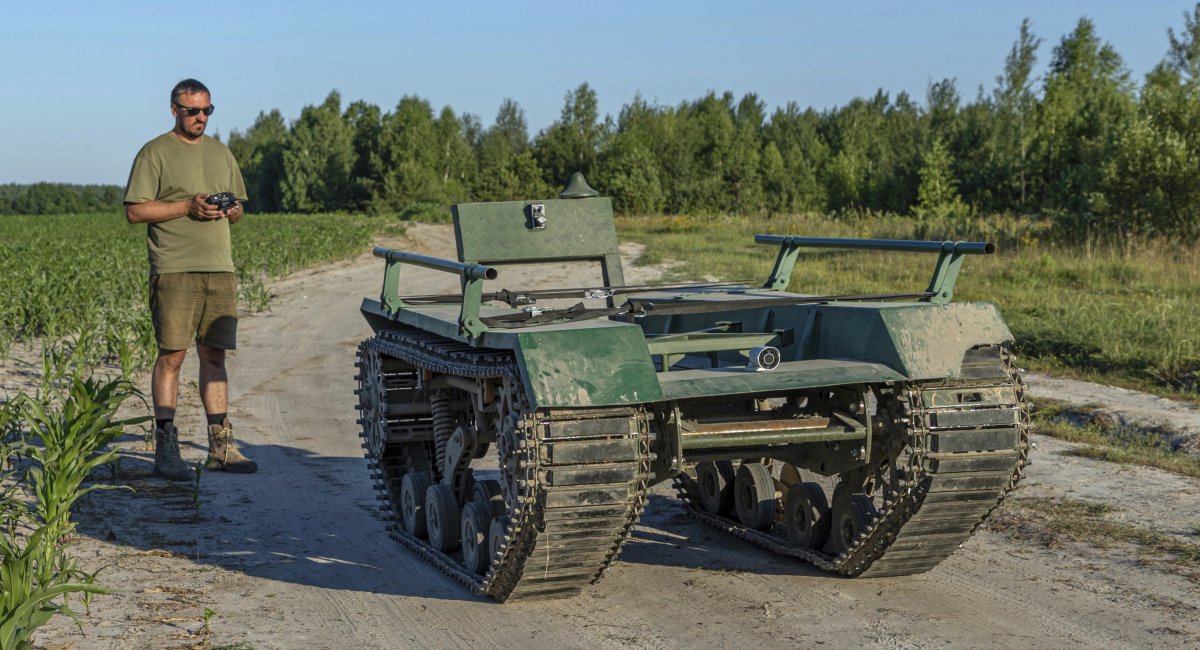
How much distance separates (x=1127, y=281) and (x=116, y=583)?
14.4 meters

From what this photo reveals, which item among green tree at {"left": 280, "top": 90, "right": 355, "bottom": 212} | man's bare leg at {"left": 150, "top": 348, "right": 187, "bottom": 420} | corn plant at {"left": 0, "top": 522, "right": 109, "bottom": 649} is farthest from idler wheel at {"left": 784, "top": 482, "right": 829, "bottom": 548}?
green tree at {"left": 280, "top": 90, "right": 355, "bottom": 212}

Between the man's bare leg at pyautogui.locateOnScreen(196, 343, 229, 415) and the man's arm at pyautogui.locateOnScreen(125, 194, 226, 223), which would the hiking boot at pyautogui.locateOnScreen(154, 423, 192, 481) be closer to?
the man's bare leg at pyautogui.locateOnScreen(196, 343, 229, 415)

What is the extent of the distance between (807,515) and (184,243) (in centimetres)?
403

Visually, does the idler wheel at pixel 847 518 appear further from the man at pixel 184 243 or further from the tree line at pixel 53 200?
the tree line at pixel 53 200

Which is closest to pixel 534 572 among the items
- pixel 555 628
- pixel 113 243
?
pixel 555 628

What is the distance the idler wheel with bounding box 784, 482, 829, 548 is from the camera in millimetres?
6105

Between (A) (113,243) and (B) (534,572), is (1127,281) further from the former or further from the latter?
(A) (113,243)

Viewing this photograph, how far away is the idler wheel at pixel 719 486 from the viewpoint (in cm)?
693

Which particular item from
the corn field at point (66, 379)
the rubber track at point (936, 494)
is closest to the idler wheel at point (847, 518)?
the rubber track at point (936, 494)

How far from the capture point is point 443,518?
20.0 ft

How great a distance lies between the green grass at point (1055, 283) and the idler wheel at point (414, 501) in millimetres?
6503

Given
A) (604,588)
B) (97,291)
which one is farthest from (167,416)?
(97,291)

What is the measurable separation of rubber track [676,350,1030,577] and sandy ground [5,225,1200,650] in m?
0.14

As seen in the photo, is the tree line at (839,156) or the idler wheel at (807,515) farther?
the tree line at (839,156)
